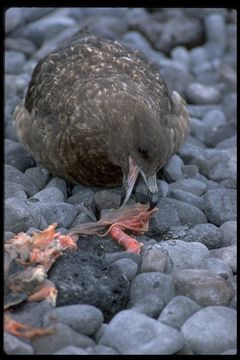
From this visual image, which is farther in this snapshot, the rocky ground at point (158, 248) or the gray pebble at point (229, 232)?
the gray pebble at point (229, 232)

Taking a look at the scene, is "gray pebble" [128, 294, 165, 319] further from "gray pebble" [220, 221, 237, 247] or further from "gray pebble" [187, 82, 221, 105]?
"gray pebble" [187, 82, 221, 105]

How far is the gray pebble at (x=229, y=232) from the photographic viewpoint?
5035mm

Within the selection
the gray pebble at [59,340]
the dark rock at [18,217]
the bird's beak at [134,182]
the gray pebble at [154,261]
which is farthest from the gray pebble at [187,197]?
the gray pebble at [59,340]

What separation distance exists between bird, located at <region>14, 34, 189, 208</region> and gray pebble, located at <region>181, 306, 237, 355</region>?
1.24 meters

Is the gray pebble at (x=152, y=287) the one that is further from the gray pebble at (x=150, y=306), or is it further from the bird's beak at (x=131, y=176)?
the bird's beak at (x=131, y=176)

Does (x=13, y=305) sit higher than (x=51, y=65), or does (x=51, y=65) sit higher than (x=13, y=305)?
(x=51, y=65)

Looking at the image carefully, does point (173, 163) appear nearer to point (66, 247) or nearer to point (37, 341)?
point (66, 247)

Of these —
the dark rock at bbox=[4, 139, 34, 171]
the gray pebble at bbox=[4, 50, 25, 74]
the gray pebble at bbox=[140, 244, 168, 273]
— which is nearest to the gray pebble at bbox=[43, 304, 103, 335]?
the gray pebble at bbox=[140, 244, 168, 273]

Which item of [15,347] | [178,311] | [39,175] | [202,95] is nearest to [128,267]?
[178,311]

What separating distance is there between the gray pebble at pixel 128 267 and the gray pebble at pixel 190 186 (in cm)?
133

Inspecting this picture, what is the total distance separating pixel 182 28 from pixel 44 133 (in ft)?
12.3

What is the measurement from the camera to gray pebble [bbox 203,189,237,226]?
532cm

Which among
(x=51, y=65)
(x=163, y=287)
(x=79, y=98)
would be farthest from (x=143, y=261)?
(x=51, y=65)

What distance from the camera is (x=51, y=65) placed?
20.1 feet
